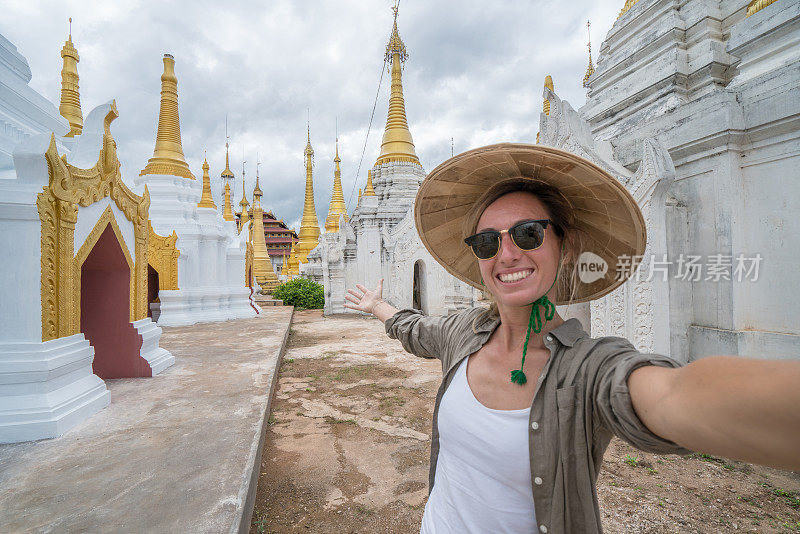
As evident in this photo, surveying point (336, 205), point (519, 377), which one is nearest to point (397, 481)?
point (519, 377)

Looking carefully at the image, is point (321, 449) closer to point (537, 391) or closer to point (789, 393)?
point (537, 391)

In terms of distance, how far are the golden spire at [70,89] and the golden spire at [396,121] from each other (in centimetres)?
897

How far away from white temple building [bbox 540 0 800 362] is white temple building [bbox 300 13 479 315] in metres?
6.22

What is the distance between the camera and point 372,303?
203 centimetres

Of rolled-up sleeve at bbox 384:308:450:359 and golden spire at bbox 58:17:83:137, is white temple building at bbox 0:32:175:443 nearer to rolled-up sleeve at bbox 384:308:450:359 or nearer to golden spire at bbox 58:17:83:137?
rolled-up sleeve at bbox 384:308:450:359

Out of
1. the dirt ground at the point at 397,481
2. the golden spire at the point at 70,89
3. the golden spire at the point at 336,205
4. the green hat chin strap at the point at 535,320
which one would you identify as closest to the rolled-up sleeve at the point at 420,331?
the green hat chin strap at the point at 535,320

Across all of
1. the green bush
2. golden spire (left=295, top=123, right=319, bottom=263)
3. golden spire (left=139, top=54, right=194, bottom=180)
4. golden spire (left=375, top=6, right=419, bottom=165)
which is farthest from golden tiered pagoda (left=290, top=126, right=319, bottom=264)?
golden spire (left=139, top=54, right=194, bottom=180)

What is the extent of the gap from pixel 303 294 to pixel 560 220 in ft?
51.6

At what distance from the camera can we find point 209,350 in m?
6.35

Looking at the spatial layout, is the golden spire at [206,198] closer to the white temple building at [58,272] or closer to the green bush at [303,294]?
the green bush at [303,294]

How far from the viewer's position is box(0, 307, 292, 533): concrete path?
6.48 feet

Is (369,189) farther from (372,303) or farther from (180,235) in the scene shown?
(372,303)

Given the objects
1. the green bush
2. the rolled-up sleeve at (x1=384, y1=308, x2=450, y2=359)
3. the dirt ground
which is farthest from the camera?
the green bush

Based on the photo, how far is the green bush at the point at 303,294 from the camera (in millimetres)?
16453
